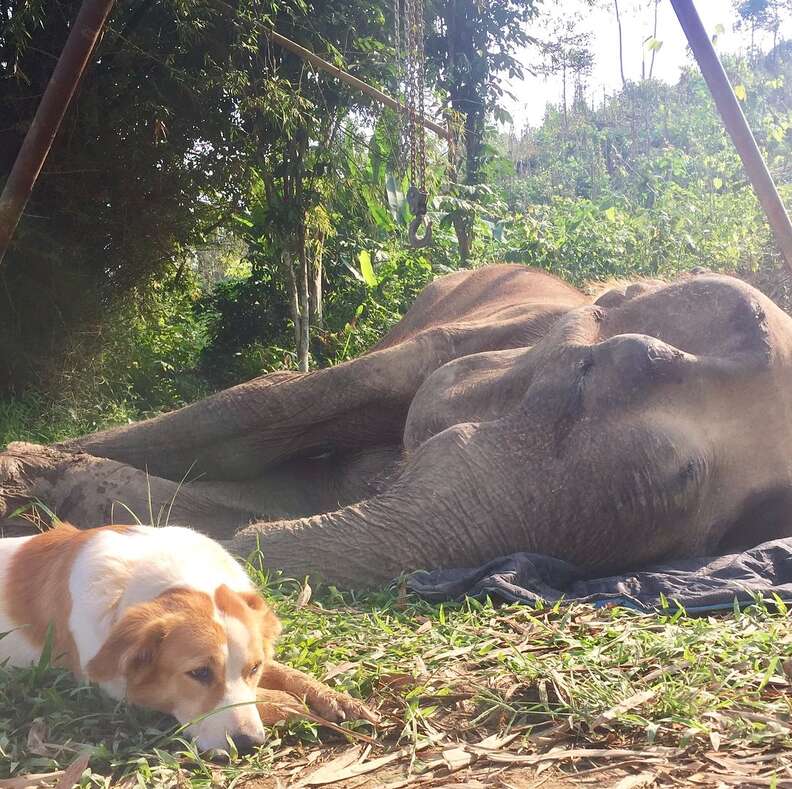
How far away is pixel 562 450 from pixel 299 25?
5.60 metres

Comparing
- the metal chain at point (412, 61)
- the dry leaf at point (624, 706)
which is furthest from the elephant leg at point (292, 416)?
the dry leaf at point (624, 706)

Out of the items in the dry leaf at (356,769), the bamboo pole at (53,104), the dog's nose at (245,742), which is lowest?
the dry leaf at (356,769)

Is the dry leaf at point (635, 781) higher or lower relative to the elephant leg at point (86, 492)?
lower

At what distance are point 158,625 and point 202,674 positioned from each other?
0.49ft

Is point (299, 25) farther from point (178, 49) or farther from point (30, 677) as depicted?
point (30, 677)

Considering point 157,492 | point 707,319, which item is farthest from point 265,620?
point 707,319

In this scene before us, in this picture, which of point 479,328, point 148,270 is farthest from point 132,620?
point 148,270

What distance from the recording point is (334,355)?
32.0 feet

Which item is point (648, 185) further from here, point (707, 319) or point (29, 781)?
point (29, 781)

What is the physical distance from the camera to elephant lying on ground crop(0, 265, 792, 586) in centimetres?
384

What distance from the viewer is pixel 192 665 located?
2.42 meters

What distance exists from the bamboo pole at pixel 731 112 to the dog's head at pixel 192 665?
2.77 meters

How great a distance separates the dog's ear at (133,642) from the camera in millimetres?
2428

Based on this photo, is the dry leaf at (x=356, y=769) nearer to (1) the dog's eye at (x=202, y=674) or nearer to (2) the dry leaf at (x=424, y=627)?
(1) the dog's eye at (x=202, y=674)
